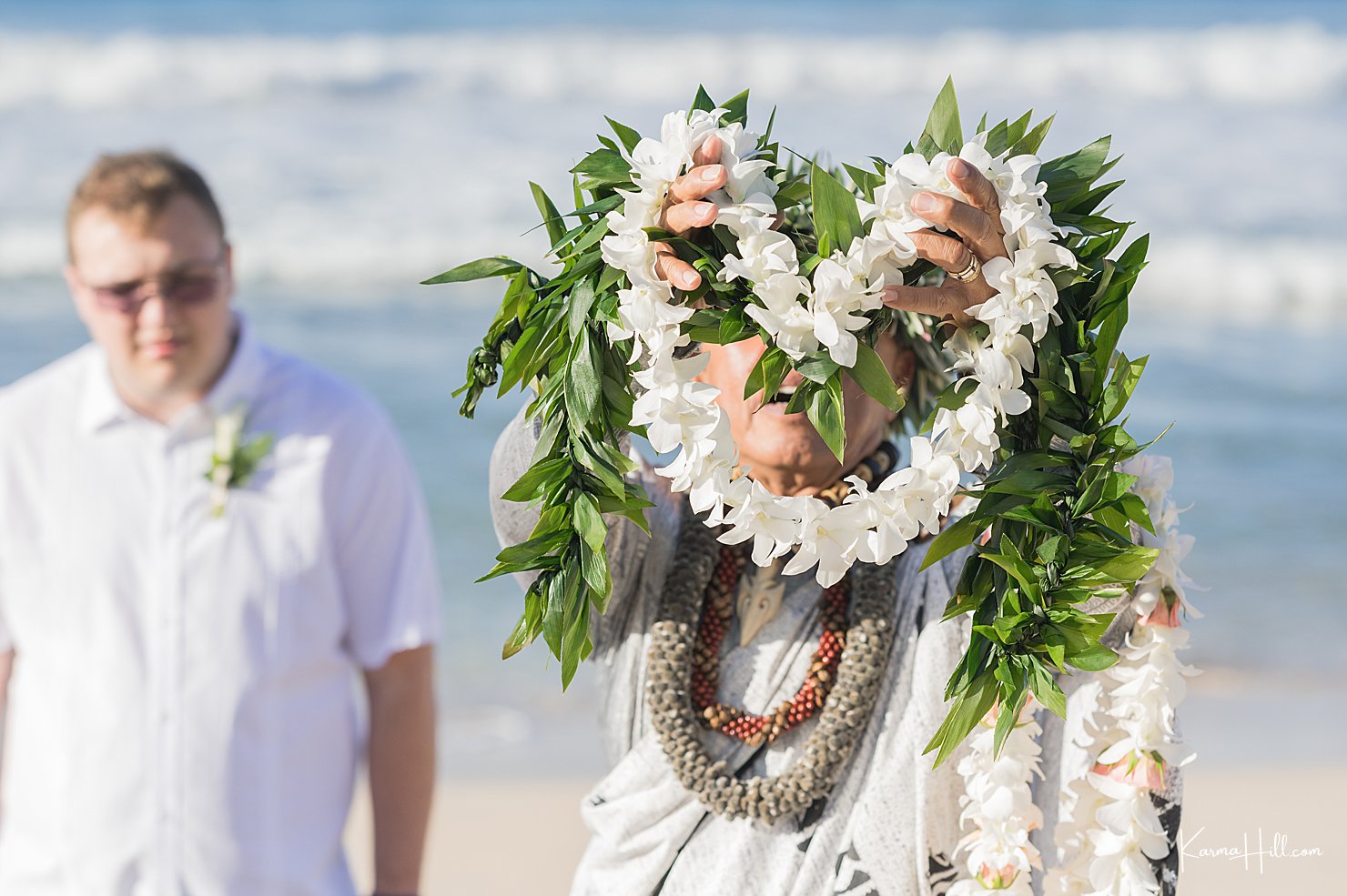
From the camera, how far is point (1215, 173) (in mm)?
11789

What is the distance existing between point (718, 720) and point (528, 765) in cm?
374

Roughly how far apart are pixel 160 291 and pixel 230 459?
435 mm

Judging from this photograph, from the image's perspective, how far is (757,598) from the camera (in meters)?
2.38

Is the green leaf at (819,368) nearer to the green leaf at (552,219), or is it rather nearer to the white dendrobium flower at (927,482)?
the white dendrobium flower at (927,482)

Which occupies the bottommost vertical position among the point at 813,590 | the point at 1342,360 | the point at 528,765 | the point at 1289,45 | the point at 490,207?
the point at 528,765

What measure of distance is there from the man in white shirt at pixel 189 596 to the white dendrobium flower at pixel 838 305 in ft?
6.65

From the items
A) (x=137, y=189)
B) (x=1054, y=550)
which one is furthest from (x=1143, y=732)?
(x=137, y=189)

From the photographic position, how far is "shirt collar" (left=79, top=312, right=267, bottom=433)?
3543 mm

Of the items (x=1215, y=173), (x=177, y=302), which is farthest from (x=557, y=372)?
(x=1215, y=173)

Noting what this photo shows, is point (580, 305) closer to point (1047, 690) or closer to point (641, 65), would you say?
point (1047, 690)

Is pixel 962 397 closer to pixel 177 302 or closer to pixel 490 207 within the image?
pixel 177 302

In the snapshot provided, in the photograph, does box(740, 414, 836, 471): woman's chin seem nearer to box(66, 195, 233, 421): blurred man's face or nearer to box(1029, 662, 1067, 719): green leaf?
box(1029, 662, 1067, 719): green leaf

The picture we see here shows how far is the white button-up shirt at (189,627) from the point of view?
3367 millimetres

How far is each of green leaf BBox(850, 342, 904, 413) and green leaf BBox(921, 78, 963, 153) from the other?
293 mm
